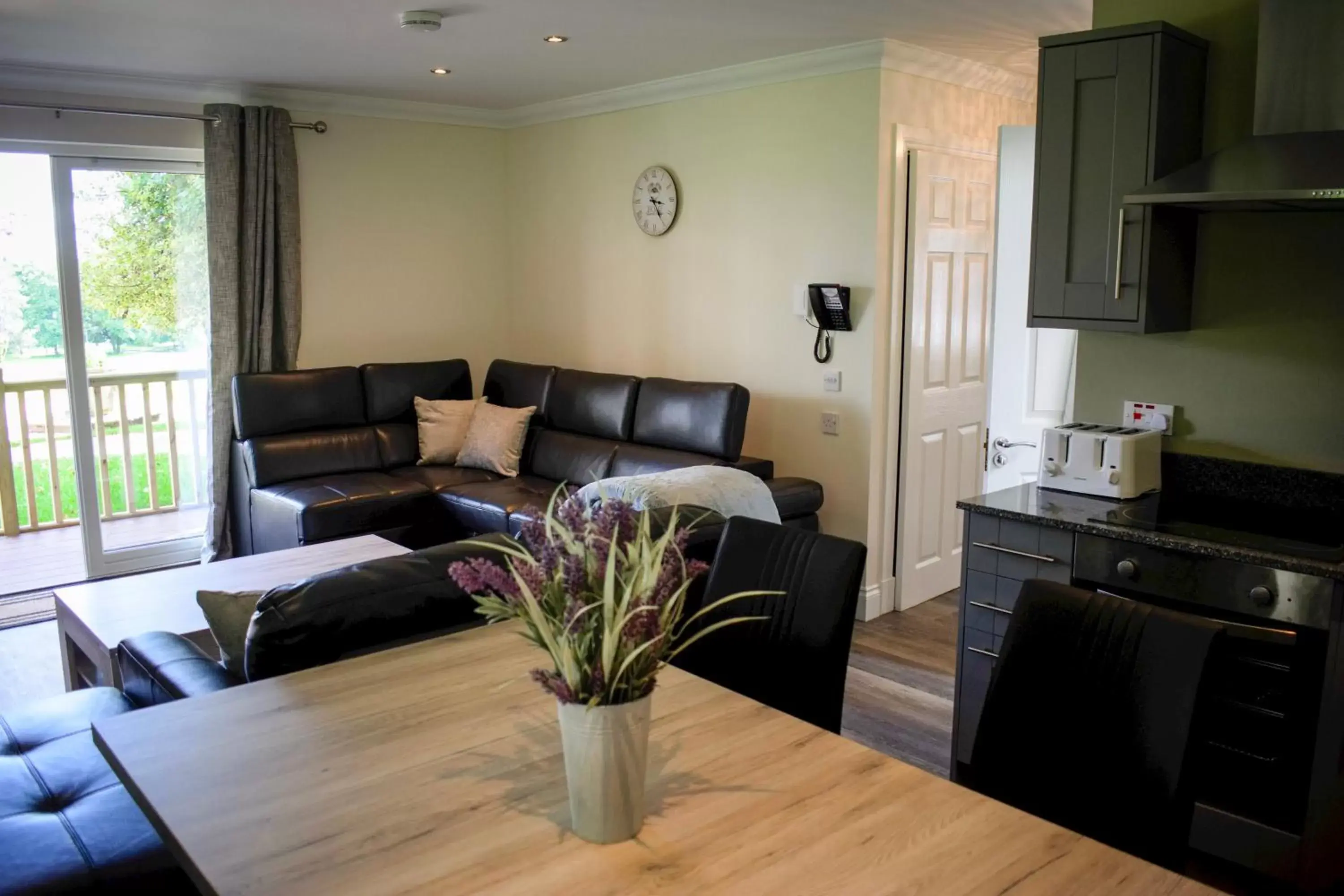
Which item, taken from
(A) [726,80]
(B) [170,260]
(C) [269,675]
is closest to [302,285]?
(B) [170,260]

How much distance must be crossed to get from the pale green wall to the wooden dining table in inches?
81.1

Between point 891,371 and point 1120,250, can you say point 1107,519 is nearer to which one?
point 1120,250

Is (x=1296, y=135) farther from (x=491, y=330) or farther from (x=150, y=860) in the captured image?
(x=491, y=330)

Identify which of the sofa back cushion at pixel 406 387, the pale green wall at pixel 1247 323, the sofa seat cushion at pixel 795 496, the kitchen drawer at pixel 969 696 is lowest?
the kitchen drawer at pixel 969 696

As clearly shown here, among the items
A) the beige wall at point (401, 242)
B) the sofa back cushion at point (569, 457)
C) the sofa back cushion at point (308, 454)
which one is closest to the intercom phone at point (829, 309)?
the sofa back cushion at point (569, 457)

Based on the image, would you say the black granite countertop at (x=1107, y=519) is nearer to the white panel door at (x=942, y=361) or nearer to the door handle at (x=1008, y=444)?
the door handle at (x=1008, y=444)

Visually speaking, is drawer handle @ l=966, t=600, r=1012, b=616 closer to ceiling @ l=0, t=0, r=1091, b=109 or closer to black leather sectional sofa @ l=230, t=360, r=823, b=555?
black leather sectional sofa @ l=230, t=360, r=823, b=555

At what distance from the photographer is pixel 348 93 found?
5.70 metres

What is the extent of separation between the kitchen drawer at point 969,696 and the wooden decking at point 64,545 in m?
4.45

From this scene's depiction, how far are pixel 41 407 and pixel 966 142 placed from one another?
198 inches

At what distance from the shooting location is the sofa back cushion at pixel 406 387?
573 cm

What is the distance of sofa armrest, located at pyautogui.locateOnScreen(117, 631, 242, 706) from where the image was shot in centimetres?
223

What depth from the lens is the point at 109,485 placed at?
554 cm

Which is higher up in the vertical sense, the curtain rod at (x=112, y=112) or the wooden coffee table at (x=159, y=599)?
the curtain rod at (x=112, y=112)
